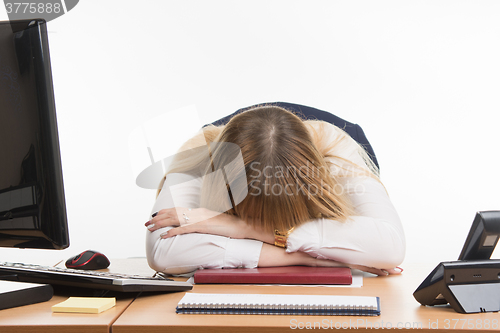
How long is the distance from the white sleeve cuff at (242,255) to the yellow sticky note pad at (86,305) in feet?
0.95

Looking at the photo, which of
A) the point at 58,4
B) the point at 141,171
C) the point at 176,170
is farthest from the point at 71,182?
the point at 176,170

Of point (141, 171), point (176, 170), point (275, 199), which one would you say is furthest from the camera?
point (141, 171)

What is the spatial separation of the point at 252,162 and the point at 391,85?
1969 mm

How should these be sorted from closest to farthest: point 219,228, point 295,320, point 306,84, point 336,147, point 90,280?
point 295,320
point 90,280
point 219,228
point 336,147
point 306,84

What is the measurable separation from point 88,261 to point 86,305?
16.2 inches

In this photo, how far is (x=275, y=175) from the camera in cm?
86

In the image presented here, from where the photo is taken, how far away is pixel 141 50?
8.71 feet

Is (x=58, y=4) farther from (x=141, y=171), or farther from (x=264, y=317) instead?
(x=264, y=317)

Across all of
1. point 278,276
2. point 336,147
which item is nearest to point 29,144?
point 278,276

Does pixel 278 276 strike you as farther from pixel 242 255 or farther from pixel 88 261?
pixel 88 261

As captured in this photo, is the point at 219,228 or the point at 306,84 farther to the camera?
the point at 306,84

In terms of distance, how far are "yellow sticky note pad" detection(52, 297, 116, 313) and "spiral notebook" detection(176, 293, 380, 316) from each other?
0.12m

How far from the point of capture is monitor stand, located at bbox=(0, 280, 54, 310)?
26.0 inches

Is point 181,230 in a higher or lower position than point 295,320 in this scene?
higher
